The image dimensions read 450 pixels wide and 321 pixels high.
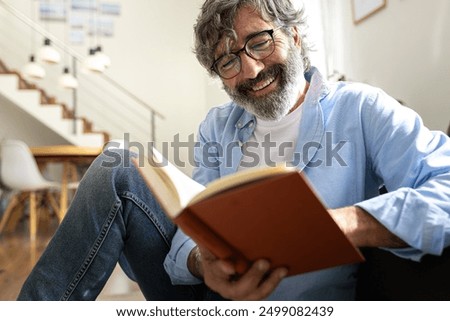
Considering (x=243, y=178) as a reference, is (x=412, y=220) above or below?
below

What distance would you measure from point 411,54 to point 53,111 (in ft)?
15.2

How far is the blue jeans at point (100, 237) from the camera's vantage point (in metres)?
0.82

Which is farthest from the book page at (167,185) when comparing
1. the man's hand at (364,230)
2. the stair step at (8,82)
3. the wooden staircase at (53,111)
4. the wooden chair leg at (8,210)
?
the stair step at (8,82)

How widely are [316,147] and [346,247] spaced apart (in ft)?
1.20

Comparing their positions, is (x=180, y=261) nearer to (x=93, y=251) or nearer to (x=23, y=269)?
(x=93, y=251)

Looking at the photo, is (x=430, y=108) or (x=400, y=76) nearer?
(x=430, y=108)

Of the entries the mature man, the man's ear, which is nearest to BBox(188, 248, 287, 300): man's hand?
the mature man

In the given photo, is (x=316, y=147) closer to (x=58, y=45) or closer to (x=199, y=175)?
(x=199, y=175)

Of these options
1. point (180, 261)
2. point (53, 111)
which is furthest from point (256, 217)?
point (53, 111)

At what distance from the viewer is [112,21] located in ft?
20.1

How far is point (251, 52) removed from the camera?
987 mm
